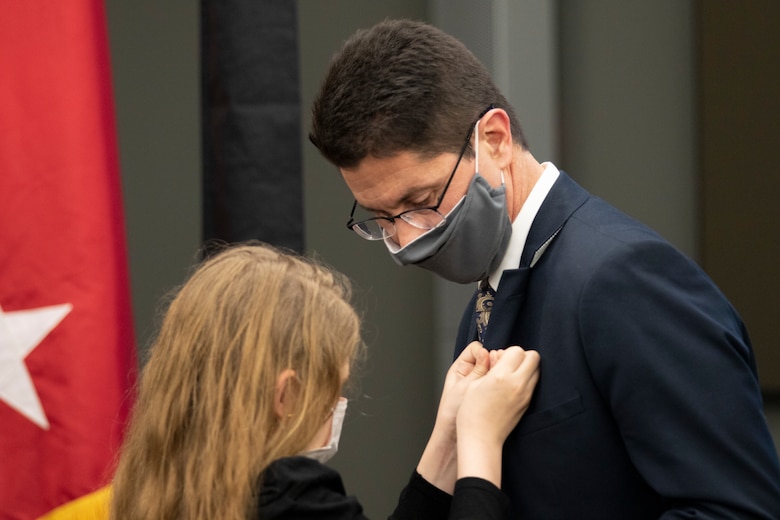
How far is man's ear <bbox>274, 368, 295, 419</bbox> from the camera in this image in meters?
1.35

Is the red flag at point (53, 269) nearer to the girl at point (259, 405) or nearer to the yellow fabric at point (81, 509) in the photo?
the yellow fabric at point (81, 509)

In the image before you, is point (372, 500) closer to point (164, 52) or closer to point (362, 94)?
point (164, 52)

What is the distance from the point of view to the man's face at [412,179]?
156 cm

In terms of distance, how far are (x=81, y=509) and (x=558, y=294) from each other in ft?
4.00

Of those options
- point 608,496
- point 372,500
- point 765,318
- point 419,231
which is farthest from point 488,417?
point 372,500

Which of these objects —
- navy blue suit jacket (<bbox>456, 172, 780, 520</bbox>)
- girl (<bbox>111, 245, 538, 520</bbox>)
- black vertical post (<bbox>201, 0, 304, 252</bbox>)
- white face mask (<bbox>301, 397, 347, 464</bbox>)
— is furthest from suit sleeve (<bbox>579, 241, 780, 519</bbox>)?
black vertical post (<bbox>201, 0, 304, 252</bbox>)

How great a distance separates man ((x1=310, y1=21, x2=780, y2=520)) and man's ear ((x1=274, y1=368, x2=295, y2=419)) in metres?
0.34

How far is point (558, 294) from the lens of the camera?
1404mm

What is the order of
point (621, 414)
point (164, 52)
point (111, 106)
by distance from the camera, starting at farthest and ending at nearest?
1. point (164, 52)
2. point (111, 106)
3. point (621, 414)

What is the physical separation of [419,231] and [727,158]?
5.72 feet

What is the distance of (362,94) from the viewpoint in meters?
1.53

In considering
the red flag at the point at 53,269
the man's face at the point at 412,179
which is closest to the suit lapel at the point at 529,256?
the man's face at the point at 412,179

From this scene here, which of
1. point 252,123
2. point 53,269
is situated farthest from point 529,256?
point 53,269

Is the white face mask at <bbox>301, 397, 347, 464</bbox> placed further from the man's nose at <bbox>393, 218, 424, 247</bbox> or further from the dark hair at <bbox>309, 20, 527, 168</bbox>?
the dark hair at <bbox>309, 20, 527, 168</bbox>
